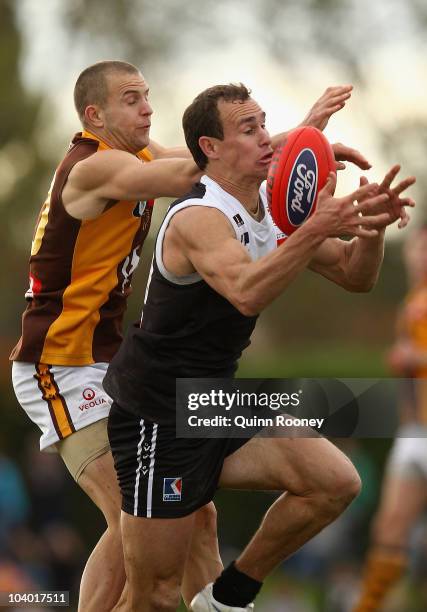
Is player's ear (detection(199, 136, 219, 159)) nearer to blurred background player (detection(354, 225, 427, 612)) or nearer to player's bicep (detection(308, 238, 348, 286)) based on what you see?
player's bicep (detection(308, 238, 348, 286))

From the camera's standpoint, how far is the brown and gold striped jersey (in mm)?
7016

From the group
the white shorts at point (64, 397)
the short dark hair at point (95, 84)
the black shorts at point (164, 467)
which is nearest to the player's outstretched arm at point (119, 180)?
the short dark hair at point (95, 84)

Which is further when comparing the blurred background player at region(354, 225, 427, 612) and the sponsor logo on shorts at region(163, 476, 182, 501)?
the blurred background player at region(354, 225, 427, 612)

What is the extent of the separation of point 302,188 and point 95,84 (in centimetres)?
143

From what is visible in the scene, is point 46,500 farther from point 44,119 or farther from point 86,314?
point 44,119

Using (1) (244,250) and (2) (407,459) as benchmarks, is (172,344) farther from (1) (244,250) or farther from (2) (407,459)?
(2) (407,459)

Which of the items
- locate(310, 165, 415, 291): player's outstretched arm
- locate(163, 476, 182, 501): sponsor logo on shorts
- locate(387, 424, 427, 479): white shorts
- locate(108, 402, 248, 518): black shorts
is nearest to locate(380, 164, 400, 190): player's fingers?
locate(310, 165, 415, 291): player's outstretched arm

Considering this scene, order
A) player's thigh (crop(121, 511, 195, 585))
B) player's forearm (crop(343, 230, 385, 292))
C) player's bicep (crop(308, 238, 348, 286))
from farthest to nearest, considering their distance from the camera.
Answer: player's bicep (crop(308, 238, 348, 286)), player's forearm (crop(343, 230, 385, 292)), player's thigh (crop(121, 511, 195, 585))

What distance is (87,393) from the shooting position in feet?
23.1

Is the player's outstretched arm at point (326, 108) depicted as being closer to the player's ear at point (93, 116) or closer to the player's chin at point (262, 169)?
the player's chin at point (262, 169)

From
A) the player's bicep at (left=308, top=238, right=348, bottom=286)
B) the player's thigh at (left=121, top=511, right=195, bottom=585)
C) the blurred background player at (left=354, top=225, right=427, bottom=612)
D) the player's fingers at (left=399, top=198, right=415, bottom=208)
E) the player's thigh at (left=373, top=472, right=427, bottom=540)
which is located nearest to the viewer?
the player's fingers at (left=399, top=198, right=415, bottom=208)

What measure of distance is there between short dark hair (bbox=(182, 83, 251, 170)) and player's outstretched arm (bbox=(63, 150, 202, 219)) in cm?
13

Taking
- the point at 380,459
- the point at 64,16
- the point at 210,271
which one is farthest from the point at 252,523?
the point at 64,16

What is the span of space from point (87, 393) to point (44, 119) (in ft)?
54.3
